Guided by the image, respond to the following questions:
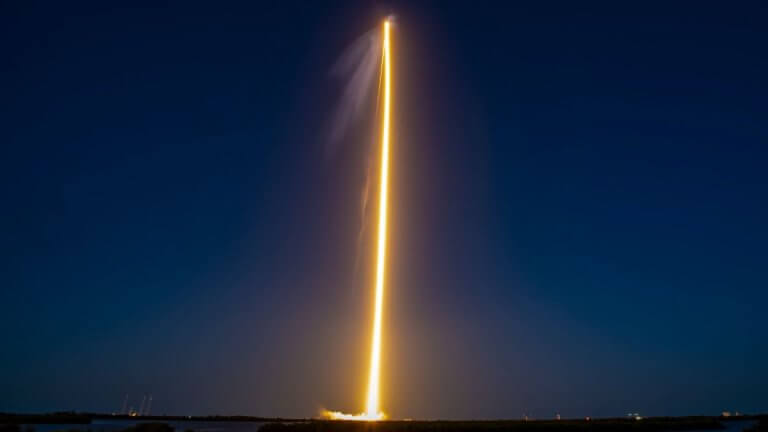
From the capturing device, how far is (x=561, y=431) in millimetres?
61531

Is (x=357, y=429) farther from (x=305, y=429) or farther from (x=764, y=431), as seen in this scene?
(x=764, y=431)

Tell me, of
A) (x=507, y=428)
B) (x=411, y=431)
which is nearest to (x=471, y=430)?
(x=411, y=431)

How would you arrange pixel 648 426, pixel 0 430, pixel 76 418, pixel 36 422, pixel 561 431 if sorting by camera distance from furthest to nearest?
1. pixel 76 418
2. pixel 36 422
3. pixel 648 426
4. pixel 561 431
5. pixel 0 430

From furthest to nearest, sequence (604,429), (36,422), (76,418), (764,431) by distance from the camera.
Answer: (76,418)
(36,422)
(604,429)
(764,431)

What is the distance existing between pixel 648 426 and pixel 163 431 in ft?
212

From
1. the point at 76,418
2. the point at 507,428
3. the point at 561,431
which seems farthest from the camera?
the point at 76,418

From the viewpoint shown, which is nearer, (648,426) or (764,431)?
(764,431)

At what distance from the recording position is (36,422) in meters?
94.9

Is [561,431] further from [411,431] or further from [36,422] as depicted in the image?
[36,422]

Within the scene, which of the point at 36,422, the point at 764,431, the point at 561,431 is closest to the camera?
the point at 764,431

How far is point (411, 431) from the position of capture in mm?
58094

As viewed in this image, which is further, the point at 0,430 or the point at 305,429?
the point at 305,429

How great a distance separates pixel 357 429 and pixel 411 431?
6.10m

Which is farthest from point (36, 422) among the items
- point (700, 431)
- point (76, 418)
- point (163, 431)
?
point (700, 431)
